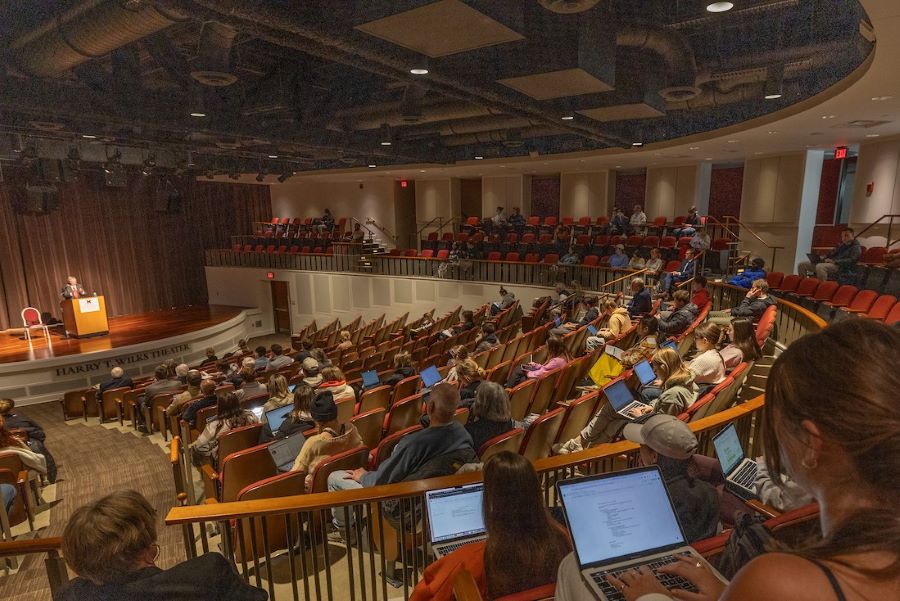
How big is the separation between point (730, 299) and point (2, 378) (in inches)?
564

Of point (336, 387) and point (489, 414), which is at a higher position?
point (489, 414)

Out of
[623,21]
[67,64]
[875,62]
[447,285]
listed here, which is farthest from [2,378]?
[875,62]

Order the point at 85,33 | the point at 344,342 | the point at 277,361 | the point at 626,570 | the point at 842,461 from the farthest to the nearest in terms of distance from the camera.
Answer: the point at 344,342 < the point at 277,361 < the point at 85,33 < the point at 626,570 < the point at 842,461

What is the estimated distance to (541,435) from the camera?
11.8 feet

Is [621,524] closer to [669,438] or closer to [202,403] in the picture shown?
[669,438]

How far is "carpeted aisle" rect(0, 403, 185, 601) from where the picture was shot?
3.90 metres

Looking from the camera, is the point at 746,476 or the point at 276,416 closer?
the point at 746,476

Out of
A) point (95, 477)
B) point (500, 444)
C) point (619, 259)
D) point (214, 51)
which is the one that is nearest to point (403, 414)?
point (500, 444)

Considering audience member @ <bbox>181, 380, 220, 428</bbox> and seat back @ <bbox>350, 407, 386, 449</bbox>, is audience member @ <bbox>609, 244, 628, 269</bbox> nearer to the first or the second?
seat back @ <bbox>350, 407, 386, 449</bbox>

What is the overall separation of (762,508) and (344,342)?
9.49 m

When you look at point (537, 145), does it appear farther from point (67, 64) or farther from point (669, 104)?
point (67, 64)

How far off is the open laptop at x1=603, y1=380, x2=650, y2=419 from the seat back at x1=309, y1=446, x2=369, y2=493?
184cm

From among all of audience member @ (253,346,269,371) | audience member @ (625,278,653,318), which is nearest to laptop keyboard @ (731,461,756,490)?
audience member @ (625,278,653,318)

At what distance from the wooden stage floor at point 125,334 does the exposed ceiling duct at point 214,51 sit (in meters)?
8.96
